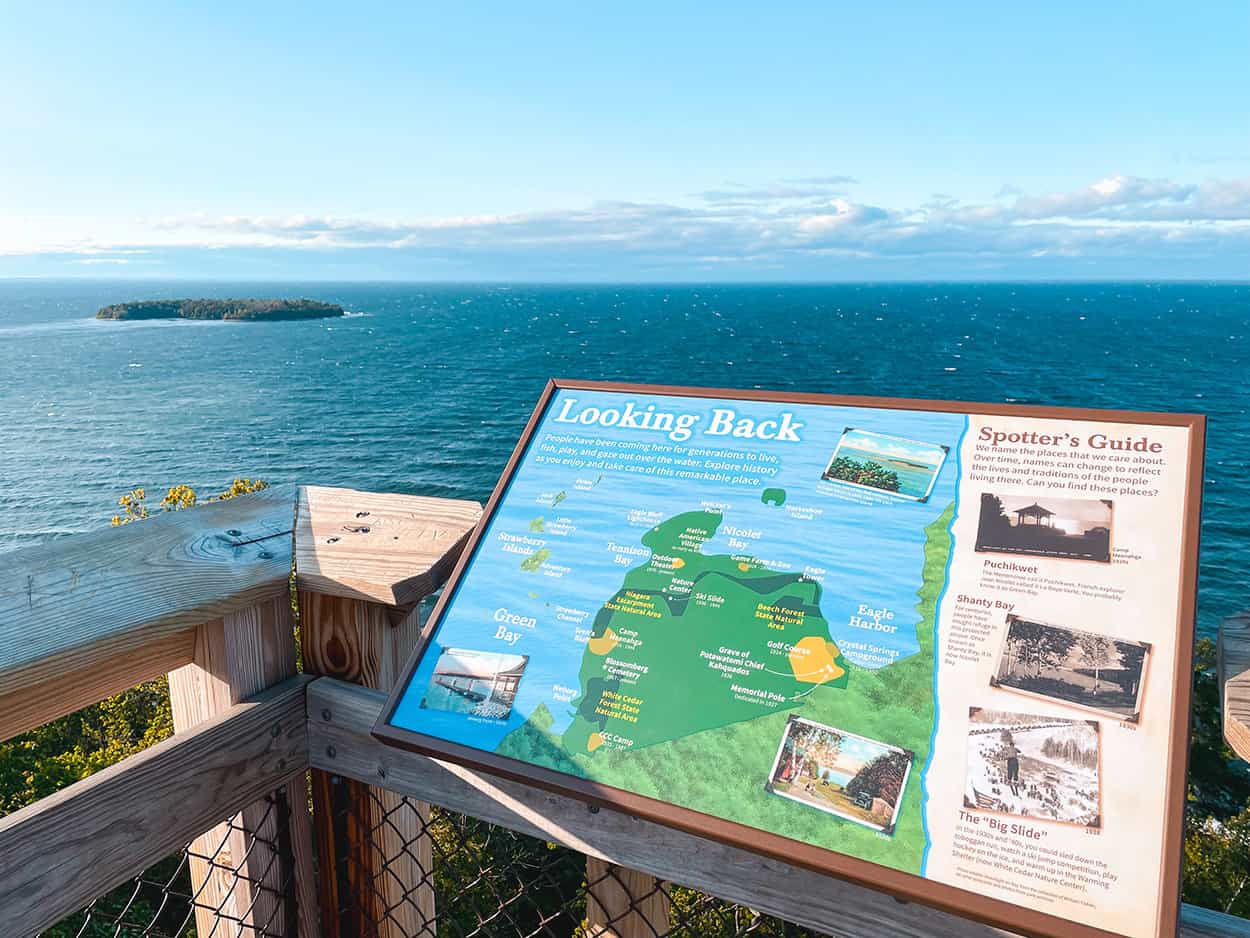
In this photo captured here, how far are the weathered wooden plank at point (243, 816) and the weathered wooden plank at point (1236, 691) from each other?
138 cm

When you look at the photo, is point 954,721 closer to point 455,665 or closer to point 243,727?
point 455,665

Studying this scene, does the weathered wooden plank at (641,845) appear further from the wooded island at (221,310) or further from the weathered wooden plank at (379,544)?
the wooded island at (221,310)

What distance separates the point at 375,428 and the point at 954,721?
2241 inches

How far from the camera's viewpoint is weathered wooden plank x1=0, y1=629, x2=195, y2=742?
1148mm

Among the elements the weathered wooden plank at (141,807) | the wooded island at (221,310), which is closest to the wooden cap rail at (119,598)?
the weathered wooden plank at (141,807)

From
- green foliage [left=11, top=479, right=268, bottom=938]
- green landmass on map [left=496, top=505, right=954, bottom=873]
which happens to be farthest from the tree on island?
green foliage [left=11, top=479, right=268, bottom=938]

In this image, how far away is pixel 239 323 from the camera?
4966 inches

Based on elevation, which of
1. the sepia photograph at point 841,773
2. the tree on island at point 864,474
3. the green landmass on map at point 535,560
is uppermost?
the tree on island at point 864,474

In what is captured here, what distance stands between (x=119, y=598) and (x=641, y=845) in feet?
2.83

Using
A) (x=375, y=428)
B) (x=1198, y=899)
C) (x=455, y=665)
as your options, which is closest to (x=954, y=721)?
(x=455, y=665)

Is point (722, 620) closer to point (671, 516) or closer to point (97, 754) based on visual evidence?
point (671, 516)

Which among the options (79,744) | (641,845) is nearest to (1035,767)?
(641,845)

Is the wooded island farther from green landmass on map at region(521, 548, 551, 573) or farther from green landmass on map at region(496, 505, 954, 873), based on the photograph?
green landmass on map at region(496, 505, 954, 873)

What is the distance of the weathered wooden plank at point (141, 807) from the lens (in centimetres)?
114
